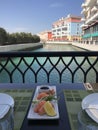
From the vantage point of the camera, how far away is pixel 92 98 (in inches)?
27.7

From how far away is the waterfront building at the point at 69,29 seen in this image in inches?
2270

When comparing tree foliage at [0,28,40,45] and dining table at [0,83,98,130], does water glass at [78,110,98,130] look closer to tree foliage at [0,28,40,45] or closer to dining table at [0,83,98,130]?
dining table at [0,83,98,130]

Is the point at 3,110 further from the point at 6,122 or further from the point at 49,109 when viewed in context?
the point at 49,109

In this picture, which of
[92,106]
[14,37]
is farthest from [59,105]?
[14,37]

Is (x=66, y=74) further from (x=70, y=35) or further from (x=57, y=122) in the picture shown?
(x=70, y=35)

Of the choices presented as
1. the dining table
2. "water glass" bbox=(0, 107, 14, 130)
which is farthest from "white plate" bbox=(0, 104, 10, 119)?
the dining table

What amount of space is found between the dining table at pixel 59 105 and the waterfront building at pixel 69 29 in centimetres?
5436

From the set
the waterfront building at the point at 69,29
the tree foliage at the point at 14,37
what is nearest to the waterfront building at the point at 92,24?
the tree foliage at the point at 14,37

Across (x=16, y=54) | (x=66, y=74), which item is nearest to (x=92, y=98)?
(x=16, y=54)

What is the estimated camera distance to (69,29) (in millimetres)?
58562

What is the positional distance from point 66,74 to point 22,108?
7984mm

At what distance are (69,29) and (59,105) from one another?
58.9 m

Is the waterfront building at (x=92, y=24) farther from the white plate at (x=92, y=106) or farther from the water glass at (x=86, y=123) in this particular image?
the water glass at (x=86, y=123)

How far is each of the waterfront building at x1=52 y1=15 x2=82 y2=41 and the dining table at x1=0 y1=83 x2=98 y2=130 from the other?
54360mm
